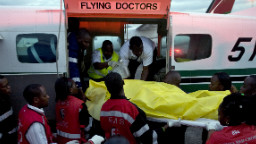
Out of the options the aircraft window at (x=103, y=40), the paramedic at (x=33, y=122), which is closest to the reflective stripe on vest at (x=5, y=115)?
the paramedic at (x=33, y=122)

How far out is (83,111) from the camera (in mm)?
2682

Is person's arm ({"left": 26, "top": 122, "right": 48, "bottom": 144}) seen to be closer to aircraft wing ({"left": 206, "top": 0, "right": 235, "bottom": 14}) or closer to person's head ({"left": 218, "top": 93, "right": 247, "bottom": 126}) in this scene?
person's head ({"left": 218, "top": 93, "right": 247, "bottom": 126})

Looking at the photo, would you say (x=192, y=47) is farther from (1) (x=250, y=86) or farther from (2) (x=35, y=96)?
(2) (x=35, y=96)

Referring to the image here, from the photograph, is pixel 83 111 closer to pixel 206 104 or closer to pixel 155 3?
pixel 206 104

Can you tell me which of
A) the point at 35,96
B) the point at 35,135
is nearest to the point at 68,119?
the point at 35,96

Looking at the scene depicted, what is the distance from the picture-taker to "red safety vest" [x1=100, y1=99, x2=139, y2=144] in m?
2.21

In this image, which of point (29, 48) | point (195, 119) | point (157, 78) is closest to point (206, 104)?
point (195, 119)

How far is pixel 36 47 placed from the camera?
483 cm

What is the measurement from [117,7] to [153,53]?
1.36 m

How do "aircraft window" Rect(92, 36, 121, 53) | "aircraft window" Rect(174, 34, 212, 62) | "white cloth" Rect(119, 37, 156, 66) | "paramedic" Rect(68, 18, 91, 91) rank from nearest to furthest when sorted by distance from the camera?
"paramedic" Rect(68, 18, 91, 91) < "white cloth" Rect(119, 37, 156, 66) < "aircraft window" Rect(174, 34, 212, 62) < "aircraft window" Rect(92, 36, 121, 53)

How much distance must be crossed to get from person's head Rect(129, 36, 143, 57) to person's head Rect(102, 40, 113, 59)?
0.46m

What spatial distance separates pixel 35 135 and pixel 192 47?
4.15 metres

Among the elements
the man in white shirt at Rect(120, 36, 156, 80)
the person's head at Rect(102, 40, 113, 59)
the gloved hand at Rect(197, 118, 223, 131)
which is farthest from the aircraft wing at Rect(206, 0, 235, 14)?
the gloved hand at Rect(197, 118, 223, 131)

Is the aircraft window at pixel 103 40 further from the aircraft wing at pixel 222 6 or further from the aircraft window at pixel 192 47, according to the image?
the aircraft wing at pixel 222 6
